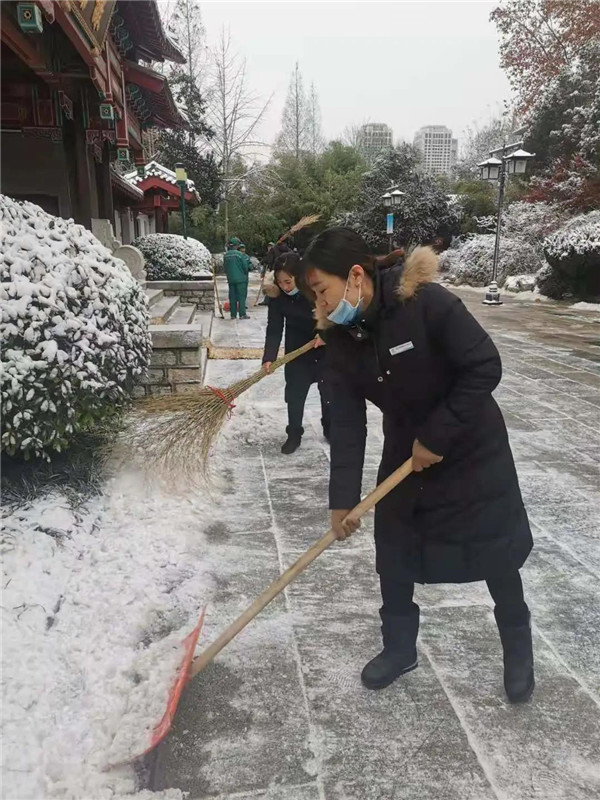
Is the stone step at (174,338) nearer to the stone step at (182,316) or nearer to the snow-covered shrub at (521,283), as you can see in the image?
the stone step at (182,316)

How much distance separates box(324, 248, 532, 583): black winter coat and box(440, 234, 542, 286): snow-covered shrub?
18163 mm

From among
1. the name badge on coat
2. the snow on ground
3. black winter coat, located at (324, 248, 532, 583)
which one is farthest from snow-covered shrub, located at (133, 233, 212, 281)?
the name badge on coat

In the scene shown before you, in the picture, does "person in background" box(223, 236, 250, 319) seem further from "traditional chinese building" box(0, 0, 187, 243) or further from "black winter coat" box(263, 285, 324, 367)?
"black winter coat" box(263, 285, 324, 367)

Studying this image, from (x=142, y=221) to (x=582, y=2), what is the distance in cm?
1671

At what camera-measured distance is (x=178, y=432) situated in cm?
365

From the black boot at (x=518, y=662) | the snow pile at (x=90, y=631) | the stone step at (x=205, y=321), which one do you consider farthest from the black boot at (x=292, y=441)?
the stone step at (x=205, y=321)

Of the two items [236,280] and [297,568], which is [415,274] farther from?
[236,280]

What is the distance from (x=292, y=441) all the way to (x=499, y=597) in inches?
108

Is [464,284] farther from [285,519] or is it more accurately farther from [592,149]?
[285,519]

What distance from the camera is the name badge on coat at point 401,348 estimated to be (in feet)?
5.91

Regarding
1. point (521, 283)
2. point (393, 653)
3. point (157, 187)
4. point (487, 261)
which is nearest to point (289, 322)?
point (393, 653)

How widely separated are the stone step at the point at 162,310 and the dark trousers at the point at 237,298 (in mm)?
2003

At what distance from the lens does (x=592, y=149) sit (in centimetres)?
1725

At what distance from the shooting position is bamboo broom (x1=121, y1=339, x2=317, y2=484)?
12.0ft
